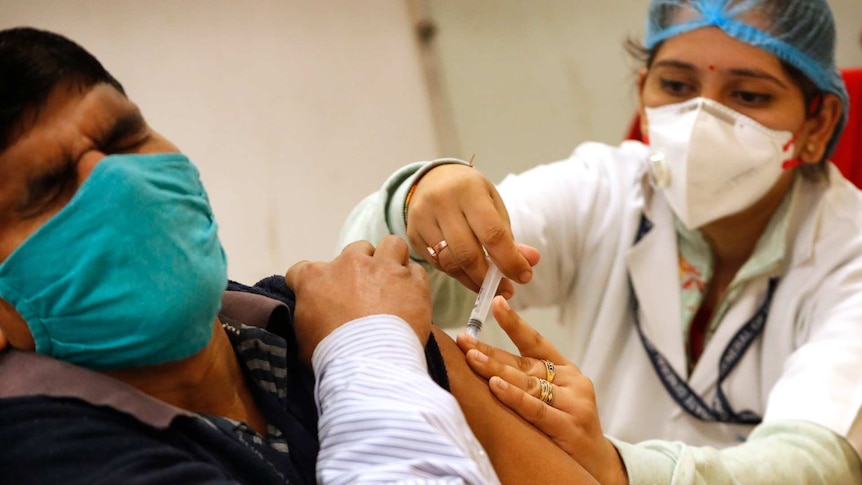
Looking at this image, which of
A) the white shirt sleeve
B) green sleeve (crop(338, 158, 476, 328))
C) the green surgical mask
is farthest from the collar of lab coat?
the green surgical mask

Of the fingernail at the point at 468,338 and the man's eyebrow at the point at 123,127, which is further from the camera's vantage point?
the fingernail at the point at 468,338

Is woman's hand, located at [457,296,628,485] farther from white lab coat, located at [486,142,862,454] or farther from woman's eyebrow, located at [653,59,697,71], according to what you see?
woman's eyebrow, located at [653,59,697,71]

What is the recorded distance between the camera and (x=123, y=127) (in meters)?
0.72

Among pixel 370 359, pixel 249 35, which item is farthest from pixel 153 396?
pixel 249 35

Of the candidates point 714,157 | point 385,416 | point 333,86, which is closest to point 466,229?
point 385,416

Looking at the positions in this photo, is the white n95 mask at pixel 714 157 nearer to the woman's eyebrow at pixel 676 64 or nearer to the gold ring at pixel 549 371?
the woman's eyebrow at pixel 676 64

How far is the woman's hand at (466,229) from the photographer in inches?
35.6

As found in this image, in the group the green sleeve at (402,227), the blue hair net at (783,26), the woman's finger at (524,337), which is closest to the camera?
the woman's finger at (524,337)

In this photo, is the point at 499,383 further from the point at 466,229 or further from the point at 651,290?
the point at 651,290

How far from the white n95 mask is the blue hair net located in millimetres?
127

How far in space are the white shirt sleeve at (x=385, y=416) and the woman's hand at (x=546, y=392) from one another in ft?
0.54

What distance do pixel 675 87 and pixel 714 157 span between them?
0.56 feet

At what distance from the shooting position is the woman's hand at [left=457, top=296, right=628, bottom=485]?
2.93ft

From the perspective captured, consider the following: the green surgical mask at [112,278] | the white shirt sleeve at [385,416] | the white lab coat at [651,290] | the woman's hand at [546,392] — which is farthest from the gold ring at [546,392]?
the white lab coat at [651,290]
